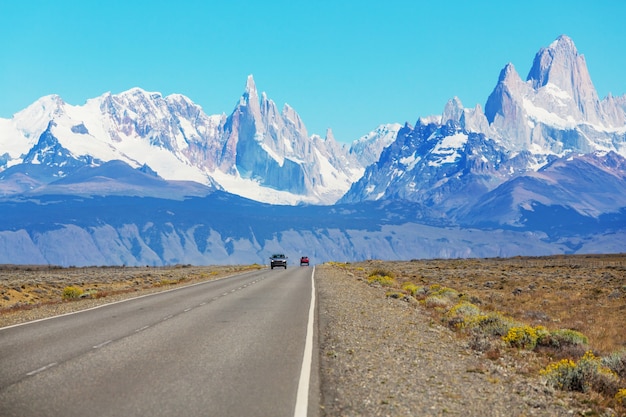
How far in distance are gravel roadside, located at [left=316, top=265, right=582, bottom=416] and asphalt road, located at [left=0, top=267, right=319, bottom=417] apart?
1.94 feet

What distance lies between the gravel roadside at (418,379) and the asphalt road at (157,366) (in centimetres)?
59

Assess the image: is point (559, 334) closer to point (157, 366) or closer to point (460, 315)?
point (460, 315)

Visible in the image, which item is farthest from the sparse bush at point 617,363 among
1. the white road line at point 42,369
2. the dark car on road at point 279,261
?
the dark car on road at point 279,261

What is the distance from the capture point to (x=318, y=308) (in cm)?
2741

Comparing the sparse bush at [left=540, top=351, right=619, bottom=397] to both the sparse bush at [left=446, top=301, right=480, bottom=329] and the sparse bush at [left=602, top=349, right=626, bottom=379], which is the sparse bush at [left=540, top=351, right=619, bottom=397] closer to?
the sparse bush at [left=602, top=349, right=626, bottom=379]

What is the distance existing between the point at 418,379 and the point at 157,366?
16.1 feet

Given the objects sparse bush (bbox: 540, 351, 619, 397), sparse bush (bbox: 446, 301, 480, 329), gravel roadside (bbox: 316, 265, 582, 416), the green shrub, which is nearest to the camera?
gravel roadside (bbox: 316, 265, 582, 416)

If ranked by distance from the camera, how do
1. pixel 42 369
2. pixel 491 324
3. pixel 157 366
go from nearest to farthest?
pixel 42 369 < pixel 157 366 < pixel 491 324

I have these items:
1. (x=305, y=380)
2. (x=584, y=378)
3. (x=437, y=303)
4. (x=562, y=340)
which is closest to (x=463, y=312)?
(x=437, y=303)

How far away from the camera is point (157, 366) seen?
13281 millimetres

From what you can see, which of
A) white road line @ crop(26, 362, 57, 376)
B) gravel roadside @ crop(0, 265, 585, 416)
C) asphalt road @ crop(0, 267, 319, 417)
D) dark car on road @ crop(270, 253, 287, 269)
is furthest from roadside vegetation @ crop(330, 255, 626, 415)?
dark car on road @ crop(270, 253, 287, 269)

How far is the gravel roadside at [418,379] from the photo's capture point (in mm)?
10391

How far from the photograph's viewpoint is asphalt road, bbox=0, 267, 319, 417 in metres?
10.1

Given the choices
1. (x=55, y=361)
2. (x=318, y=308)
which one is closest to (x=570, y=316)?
(x=318, y=308)
